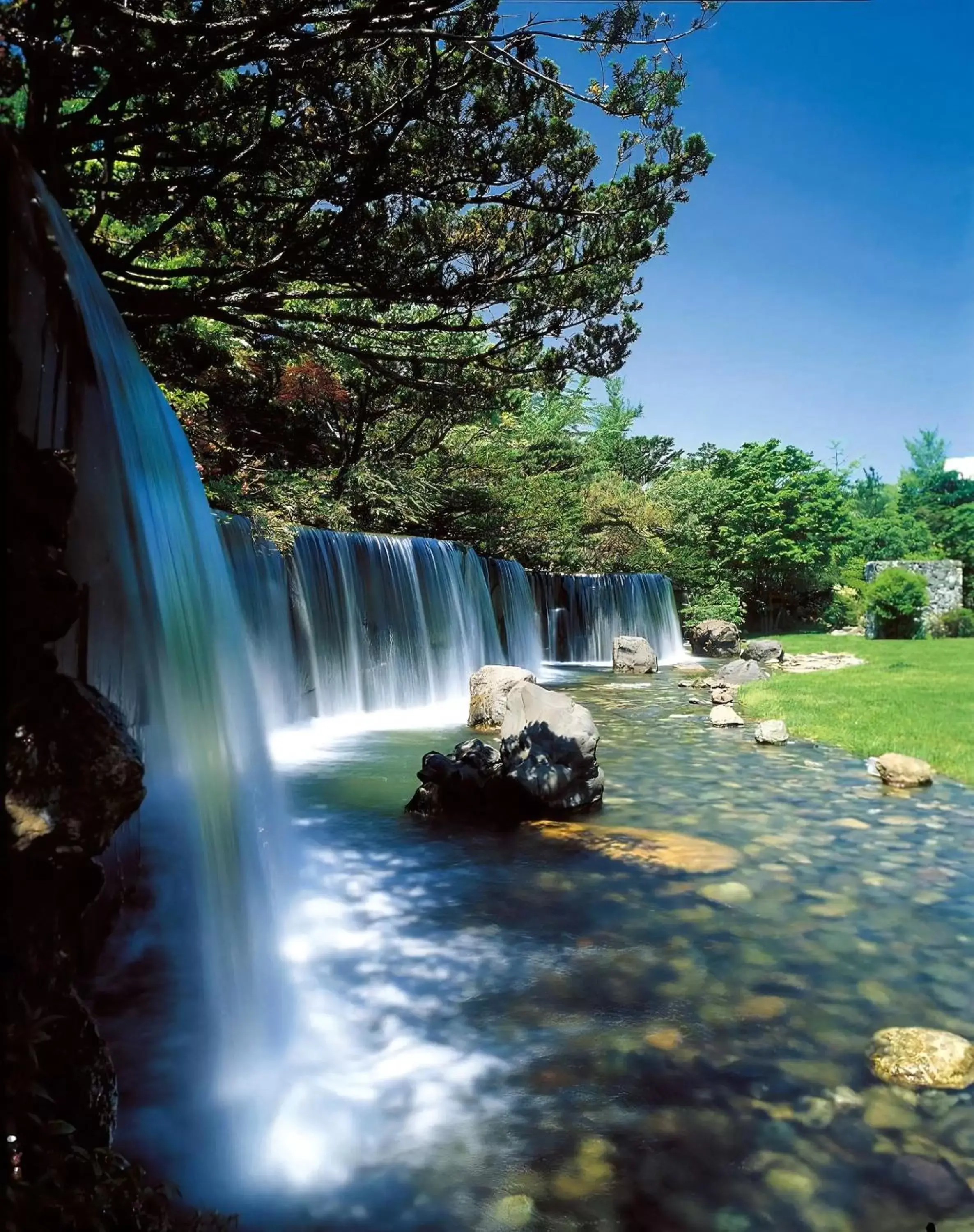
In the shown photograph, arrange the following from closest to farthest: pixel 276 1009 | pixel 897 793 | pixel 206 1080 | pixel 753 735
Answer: pixel 206 1080
pixel 276 1009
pixel 897 793
pixel 753 735

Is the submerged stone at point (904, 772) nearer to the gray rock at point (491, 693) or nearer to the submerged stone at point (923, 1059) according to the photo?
the submerged stone at point (923, 1059)

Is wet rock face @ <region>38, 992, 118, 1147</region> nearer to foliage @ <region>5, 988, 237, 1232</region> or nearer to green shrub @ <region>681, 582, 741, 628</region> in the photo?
foliage @ <region>5, 988, 237, 1232</region>

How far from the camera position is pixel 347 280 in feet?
21.0

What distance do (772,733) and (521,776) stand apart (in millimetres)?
4385

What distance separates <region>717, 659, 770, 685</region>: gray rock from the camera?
17234mm

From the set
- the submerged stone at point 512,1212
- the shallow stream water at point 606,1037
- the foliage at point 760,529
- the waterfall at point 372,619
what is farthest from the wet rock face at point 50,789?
the foliage at point 760,529

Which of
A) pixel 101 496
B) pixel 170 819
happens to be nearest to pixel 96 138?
pixel 101 496

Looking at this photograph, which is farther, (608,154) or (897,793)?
(897,793)

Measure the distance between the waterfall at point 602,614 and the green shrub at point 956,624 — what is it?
8335 mm

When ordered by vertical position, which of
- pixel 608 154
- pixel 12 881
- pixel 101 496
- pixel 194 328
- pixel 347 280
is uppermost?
pixel 194 328

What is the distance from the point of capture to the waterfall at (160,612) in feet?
7.89

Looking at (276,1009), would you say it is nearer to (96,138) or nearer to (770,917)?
(770,917)

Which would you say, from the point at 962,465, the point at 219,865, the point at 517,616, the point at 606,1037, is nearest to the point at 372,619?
the point at 517,616

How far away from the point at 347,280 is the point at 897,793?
6.44 metres
